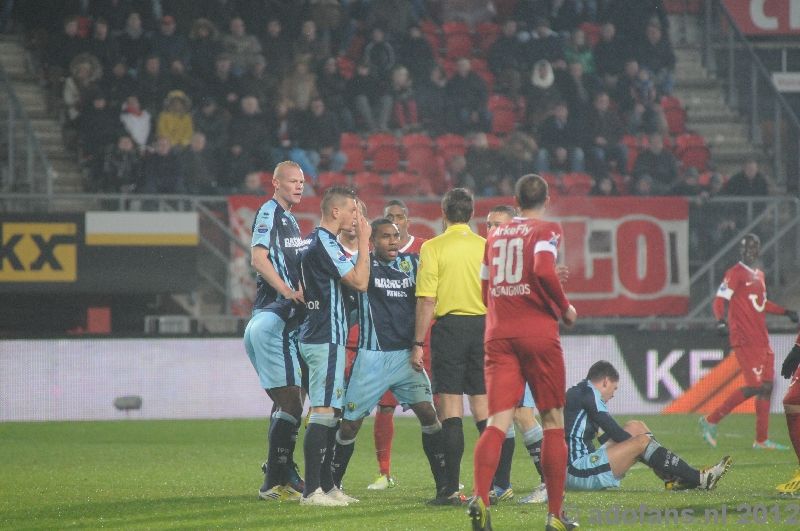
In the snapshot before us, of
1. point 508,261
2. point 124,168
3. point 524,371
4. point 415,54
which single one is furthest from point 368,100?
point 524,371

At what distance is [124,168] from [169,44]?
293cm

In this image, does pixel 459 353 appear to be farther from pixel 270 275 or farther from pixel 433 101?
pixel 433 101

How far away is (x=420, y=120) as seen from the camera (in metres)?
18.5

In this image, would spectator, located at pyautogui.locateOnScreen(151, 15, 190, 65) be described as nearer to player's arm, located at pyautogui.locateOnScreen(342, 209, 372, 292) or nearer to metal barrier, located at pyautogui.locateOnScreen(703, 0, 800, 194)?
metal barrier, located at pyautogui.locateOnScreen(703, 0, 800, 194)

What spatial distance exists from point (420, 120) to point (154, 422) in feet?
24.6

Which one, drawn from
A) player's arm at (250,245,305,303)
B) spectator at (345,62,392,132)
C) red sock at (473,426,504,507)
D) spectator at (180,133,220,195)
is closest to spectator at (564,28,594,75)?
spectator at (345,62,392,132)

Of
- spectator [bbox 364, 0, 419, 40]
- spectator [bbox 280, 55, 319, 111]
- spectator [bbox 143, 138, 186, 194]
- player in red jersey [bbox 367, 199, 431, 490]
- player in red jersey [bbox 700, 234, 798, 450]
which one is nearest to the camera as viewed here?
player in red jersey [bbox 367, 199, 431, 490]

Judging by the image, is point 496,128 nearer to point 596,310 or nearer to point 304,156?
point 304,156

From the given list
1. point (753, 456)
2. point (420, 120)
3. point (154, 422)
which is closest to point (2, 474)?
point (154, 422)

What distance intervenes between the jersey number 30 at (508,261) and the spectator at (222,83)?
1211 centimetres

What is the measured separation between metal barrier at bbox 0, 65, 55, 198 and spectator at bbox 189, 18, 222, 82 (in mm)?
2928

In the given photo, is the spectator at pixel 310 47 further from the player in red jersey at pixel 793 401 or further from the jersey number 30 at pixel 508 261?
the jersey number 30 at pixel 508 261

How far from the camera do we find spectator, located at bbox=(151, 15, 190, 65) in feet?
57.2

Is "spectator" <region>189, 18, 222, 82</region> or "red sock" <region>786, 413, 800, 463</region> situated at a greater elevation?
"spectator" <region>189, 18, 222, 82</region>
